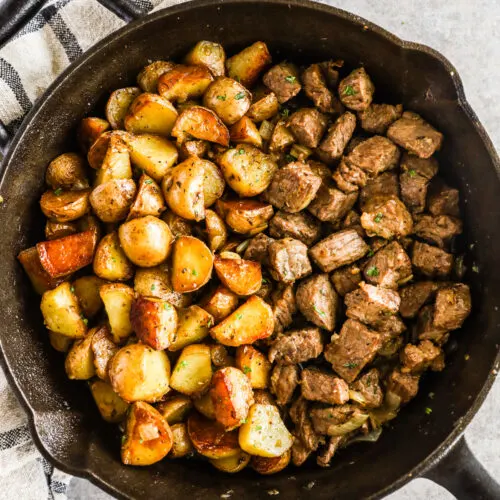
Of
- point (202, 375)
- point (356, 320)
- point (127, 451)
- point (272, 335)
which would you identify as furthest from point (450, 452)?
point (127, 451)

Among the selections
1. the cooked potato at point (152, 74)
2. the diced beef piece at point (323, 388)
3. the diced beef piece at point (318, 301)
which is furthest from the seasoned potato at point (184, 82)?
the diced beef piece at point (323, 388)

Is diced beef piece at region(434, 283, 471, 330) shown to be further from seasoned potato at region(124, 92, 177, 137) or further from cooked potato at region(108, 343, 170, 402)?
seasoned potato at region(124, 92, 177, 137)

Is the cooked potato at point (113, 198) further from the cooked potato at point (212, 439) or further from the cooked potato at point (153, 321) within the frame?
the cooked potato at point (212, 439)

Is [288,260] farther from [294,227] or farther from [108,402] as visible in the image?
[108,402]

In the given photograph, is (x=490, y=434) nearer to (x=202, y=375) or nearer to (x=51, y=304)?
(x=202, y=375)

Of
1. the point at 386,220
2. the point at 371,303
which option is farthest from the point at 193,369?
the point at 386,220

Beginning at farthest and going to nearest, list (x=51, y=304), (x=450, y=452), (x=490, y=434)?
(x=490, y=434) → (x=51, y=304) → (x=450, y=452)
